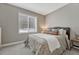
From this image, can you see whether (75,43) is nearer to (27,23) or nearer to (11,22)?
(27,23)

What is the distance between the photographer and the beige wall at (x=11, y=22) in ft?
6.54

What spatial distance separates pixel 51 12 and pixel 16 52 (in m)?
1.31

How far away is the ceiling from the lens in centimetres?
177

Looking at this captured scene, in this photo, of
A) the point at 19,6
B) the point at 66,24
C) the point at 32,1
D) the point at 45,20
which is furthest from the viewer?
the point at 45,20

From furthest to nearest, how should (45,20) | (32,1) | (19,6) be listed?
(45,20)
(19,6)
(32,1)

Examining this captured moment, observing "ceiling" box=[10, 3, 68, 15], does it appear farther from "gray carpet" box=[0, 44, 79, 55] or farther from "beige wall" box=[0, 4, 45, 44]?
"gray carpet" box=[0, 44, 79, 55]

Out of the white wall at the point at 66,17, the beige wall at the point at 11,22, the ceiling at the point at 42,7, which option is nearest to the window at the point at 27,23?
the beige wall at the point at 11,22

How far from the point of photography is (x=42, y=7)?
1.88 metres

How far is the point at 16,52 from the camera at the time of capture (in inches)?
73.5

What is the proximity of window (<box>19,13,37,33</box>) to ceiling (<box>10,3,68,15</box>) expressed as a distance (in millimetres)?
219

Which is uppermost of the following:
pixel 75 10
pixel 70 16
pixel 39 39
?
pixel 75 10

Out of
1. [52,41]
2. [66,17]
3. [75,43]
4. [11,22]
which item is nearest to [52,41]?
[52,41]
